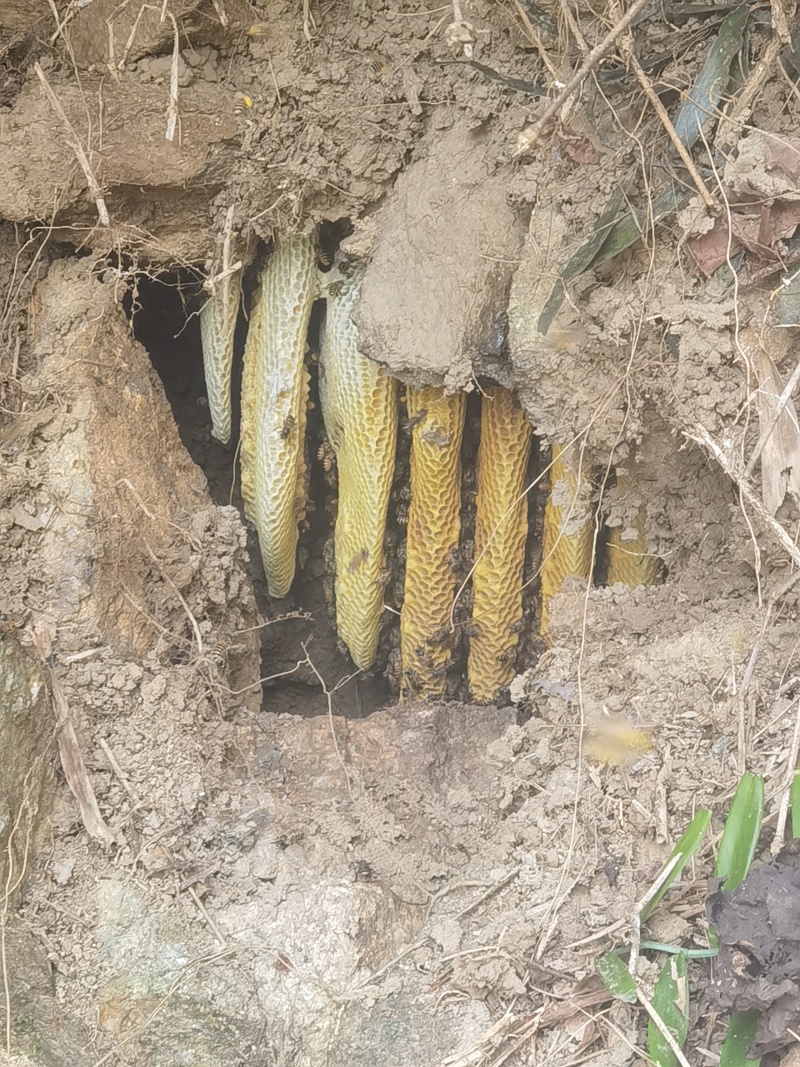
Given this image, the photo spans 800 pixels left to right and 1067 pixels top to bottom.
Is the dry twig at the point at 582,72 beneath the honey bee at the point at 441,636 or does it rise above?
above

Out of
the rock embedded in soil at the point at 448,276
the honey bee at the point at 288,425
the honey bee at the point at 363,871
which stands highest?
the rock embedded in soil at the point at 448,276

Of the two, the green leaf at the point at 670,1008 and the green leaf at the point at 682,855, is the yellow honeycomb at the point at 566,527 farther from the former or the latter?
the green leaf at the point at 670,1008

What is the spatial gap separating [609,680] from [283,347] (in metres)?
0.95

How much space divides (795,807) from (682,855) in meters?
0.17

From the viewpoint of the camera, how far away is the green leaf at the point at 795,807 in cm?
124

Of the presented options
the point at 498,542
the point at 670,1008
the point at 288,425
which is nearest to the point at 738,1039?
the point at 670,1008

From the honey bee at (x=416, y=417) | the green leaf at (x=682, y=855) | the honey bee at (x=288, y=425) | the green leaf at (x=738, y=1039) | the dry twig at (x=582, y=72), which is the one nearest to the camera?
the green leaf at (x=738, y=1039)

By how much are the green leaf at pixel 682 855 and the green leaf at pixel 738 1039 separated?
0.54 feet

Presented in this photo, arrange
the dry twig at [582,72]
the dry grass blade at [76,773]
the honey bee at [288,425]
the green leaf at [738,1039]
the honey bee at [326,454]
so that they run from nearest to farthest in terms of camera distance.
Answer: the green leaf at [738,1039], the dry twig at [582,72], the dry grass blade at [76,773], the honey bee at [288,425], the honey bee at [326,454]

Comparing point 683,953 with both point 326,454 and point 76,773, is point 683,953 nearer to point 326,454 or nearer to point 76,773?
point 76,773

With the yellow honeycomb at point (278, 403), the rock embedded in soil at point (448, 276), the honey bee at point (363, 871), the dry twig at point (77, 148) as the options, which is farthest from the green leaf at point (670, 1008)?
the dry twig at point (77, 148)

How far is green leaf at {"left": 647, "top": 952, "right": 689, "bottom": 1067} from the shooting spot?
4.05ft

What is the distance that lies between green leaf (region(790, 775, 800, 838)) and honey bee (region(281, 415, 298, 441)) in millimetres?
1271

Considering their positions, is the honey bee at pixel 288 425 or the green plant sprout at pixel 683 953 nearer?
the green plant sprout at pixel 683 953
